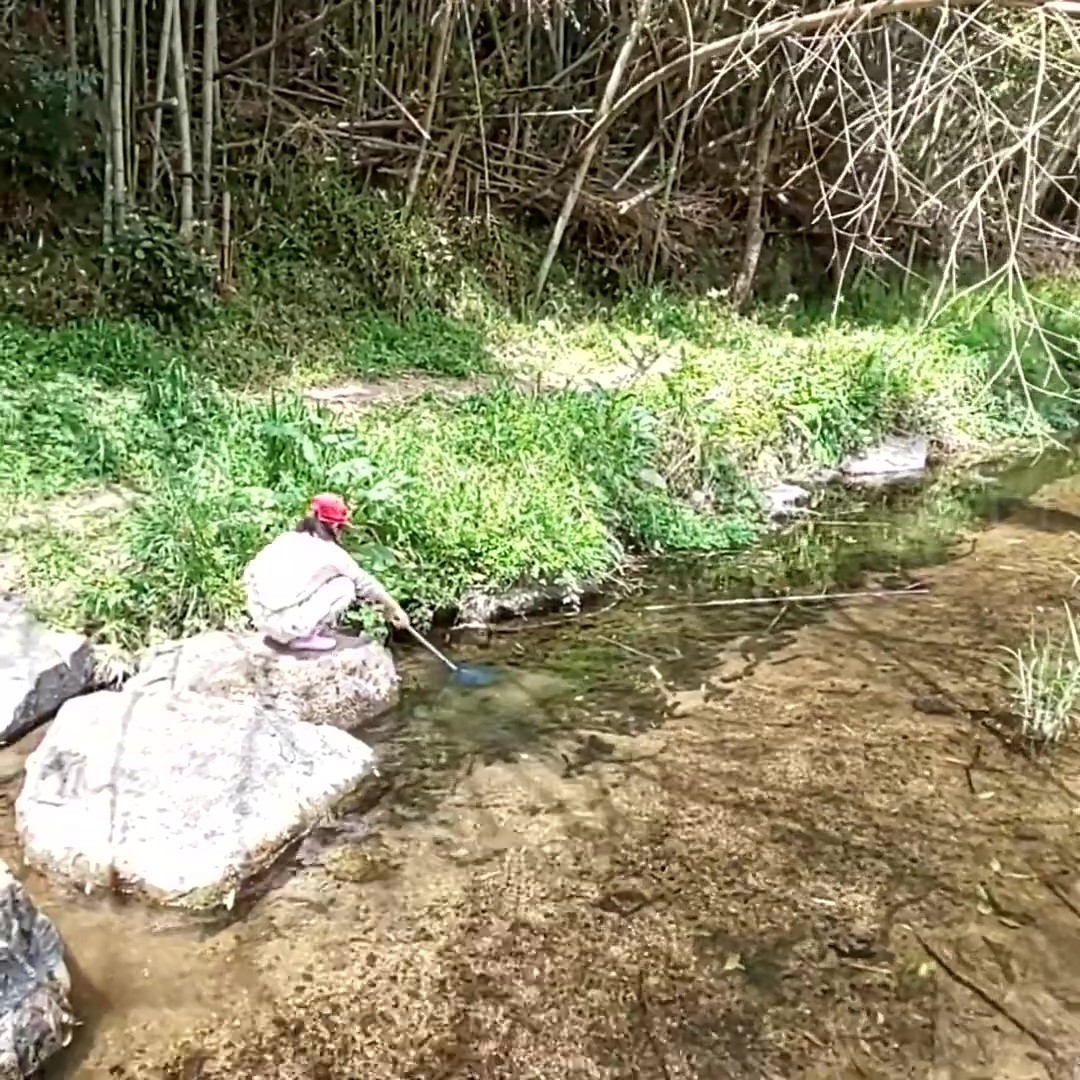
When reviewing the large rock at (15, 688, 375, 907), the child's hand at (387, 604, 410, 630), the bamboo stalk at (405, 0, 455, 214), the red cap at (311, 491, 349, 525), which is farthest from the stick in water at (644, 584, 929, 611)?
the bamboo stalk at (405, 0, 455, 214)

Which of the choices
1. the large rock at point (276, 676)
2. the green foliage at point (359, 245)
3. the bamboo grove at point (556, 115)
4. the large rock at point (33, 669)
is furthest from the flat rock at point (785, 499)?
the large rock at point (33, 669)

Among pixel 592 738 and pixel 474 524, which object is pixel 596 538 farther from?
pixel 592 738

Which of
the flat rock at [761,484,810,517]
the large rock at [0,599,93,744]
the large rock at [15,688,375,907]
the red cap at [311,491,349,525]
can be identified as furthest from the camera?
the flat rock at [761,484,810,517]

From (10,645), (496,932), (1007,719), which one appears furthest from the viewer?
(1007,719)

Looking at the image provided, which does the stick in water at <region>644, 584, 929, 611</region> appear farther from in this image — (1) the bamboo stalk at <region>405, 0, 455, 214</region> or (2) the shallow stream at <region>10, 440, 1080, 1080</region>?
(1) the bamboo stalk at <region>405, 0, 455, 214</region>

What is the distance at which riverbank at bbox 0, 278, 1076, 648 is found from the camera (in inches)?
207

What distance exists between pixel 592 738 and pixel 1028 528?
160 inches

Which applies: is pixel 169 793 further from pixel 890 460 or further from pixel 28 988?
pixel 890 460

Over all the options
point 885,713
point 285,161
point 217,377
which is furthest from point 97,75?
point 885,713

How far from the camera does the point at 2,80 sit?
8086 millimetres

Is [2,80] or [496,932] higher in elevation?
[2,80]

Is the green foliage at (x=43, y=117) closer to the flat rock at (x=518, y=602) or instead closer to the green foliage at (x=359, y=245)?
the green foliage at (x=359, y=245)

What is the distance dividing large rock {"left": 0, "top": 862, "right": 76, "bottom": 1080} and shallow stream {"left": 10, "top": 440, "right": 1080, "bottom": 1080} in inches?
3.5

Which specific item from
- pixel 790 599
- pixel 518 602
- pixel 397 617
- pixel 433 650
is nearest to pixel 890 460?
pixel 790 599
